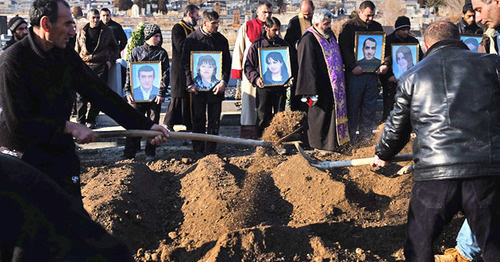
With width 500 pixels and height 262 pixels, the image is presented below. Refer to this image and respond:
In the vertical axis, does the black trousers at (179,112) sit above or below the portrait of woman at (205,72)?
below

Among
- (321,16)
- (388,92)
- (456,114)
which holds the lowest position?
(388,92)

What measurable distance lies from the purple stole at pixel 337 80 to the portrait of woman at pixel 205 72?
150cm

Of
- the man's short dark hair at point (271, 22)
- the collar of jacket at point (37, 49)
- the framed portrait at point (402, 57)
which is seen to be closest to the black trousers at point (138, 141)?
the man's short dark hair at point (271, 22)

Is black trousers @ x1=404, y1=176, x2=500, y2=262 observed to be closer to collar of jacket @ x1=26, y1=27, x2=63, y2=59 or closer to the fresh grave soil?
the fresh grave soil

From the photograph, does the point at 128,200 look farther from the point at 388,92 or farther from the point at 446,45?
Answer: the point at 388,92

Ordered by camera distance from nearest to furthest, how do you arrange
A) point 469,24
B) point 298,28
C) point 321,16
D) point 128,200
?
point 128,200 → point 321,16 → point 298,28 → point 469,24

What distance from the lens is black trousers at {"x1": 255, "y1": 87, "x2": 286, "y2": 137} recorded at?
31.2 feet

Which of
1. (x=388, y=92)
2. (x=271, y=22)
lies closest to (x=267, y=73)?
(x=271, y=22)

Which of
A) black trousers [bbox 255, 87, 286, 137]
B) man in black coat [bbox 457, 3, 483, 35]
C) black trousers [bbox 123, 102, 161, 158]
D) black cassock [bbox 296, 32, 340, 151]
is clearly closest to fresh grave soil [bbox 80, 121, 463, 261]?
black trousers [bbox 123, 102, 161, 158]

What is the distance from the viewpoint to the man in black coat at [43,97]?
4.28 meters

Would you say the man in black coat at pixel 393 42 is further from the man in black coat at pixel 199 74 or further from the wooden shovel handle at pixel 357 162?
the wooden shovel handle at pixel 357 162

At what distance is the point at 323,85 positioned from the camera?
9.42m

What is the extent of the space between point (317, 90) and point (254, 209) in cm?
315

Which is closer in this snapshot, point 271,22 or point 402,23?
point 271,22
